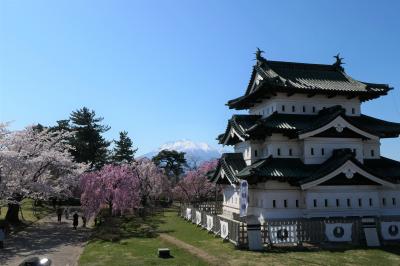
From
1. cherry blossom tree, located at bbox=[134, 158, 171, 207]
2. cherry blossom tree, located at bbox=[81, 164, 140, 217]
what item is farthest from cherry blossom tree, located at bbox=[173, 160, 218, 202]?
cherry blossom tree, located at bbox=[81, 164, 140, 217]

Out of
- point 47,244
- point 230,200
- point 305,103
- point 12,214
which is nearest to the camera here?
Answer: point 47,244

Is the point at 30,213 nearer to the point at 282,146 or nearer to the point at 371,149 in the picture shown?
the point at 282,146

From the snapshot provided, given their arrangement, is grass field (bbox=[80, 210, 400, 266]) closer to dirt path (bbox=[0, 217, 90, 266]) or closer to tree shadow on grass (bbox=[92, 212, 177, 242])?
dirt path (bbox=[0, 217, 90, 266])

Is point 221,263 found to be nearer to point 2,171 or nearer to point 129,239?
point 129,239

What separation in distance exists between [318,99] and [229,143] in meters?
9.11

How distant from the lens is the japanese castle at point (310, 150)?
28781 millimetres

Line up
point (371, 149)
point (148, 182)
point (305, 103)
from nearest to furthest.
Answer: point (371, 149) → point (305, 103) → point (148, 182)

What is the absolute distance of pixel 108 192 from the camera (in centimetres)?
4159

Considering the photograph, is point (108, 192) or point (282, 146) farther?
point (108, 192)

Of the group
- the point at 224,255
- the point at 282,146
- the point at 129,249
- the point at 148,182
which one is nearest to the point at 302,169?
the point at 282,146

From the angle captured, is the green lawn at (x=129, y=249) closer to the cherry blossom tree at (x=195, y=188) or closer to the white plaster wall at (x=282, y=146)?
the white plaster wall at (x=282, y=146)

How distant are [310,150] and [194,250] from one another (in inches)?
491

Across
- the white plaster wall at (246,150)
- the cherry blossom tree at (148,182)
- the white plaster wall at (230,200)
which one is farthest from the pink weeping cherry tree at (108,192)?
the white plaster wall at (246,150)

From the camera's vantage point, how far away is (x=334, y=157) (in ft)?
98.3
